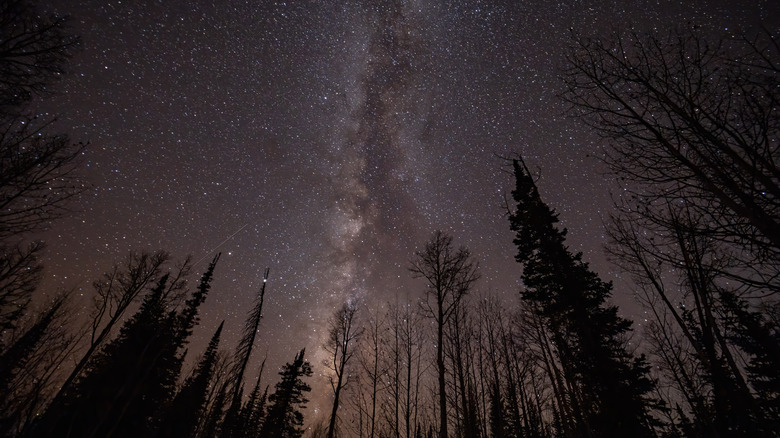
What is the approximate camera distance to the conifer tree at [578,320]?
930cm

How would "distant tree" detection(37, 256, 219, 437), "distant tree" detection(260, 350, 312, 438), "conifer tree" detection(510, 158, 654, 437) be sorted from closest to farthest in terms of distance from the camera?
1. "distant tree" detection(37, 256, 219, 437)
2. "conifer tree" detection(510, 158, 654, 437)
3. "distant tree" detection(260, 350, 312, 438)

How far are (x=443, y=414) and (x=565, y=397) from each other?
31.4ft

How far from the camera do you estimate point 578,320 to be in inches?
381

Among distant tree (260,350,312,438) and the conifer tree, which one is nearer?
the conifer tree

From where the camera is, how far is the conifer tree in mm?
9297

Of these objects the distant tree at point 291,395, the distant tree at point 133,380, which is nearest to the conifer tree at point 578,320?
the distant tree at point 133,380

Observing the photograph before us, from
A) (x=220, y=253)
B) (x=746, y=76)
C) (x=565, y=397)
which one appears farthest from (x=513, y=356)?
(x=220, y=253)

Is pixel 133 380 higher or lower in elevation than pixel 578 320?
lower

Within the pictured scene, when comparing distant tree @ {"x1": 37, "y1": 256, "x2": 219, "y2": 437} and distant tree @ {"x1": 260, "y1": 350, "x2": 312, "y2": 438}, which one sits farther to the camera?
distant tree @ {"x1": 260, "y1": 350, "x2": 312, "y2": 438}

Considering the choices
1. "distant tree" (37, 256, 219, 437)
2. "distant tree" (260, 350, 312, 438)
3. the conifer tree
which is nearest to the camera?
"distant tree" (37, 256, 219, 437)

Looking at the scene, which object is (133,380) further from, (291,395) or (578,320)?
(291,395)

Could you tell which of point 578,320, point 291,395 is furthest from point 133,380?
point 291,395

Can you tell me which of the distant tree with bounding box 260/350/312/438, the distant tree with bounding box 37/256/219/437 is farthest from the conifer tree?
the distant tree with bounding box 260/350/312/438

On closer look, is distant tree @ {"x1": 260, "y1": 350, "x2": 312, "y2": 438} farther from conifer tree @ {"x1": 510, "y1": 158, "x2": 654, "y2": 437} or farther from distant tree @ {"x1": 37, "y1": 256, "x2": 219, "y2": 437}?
conifer tree @ {"x1": 510, "y1": 158, "x2": 654, "y2": 437}
